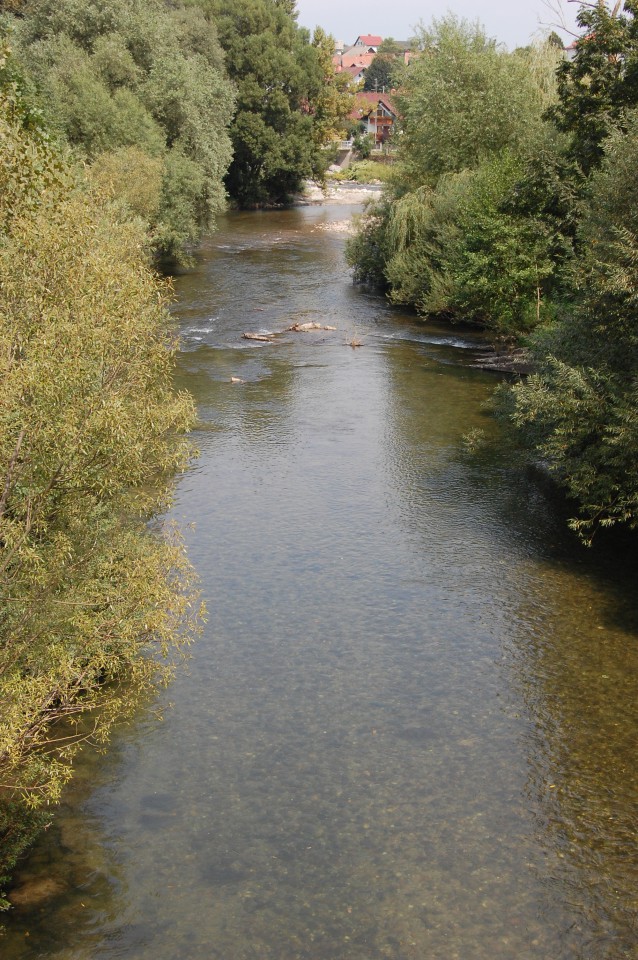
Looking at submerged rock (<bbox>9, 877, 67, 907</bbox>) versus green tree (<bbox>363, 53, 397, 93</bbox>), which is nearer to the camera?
submerged rock (<bbox>9, 877, 67, 907</bbox>)

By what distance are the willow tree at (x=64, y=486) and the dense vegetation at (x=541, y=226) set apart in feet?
31.0

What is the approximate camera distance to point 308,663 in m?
16.0

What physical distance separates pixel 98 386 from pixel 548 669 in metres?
9.46

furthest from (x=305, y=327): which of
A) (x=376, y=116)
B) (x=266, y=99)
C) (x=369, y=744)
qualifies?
(x=376, y=116)

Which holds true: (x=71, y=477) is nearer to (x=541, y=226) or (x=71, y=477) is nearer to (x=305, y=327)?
(x=541, y=226)

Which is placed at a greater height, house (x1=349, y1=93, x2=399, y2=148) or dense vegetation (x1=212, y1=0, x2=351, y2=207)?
house (x1=349, y1=93, x2=399, y2=148)

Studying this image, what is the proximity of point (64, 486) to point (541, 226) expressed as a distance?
68.3 ft

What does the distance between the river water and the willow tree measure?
1589 mm

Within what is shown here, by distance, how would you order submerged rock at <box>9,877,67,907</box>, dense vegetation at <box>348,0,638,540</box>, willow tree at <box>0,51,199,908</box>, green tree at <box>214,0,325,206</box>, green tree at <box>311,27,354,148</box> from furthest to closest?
green tree at <box>311,27,354,148</box>, green tree at <box>214,0,325,206</box>, dense vegetation at <box>348,0,638,540</box>, submerged rock at <box>9,877,67,907</box>, willow tree at <box>0,51,199,908</box>

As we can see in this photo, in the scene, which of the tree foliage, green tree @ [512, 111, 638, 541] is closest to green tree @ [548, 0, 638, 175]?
green tree @ [512, 111, 638, 541]

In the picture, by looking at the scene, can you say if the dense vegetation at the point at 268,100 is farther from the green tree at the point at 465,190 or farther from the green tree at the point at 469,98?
the green tree at the point at 469,98

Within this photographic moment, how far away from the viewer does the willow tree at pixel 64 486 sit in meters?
9.35

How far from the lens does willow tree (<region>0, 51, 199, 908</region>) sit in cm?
935

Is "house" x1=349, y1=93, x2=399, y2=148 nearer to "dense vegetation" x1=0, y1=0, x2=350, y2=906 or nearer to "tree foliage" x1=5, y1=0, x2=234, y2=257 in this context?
"tree foliage" x1=5, y1=0, x2=234, y2=257
